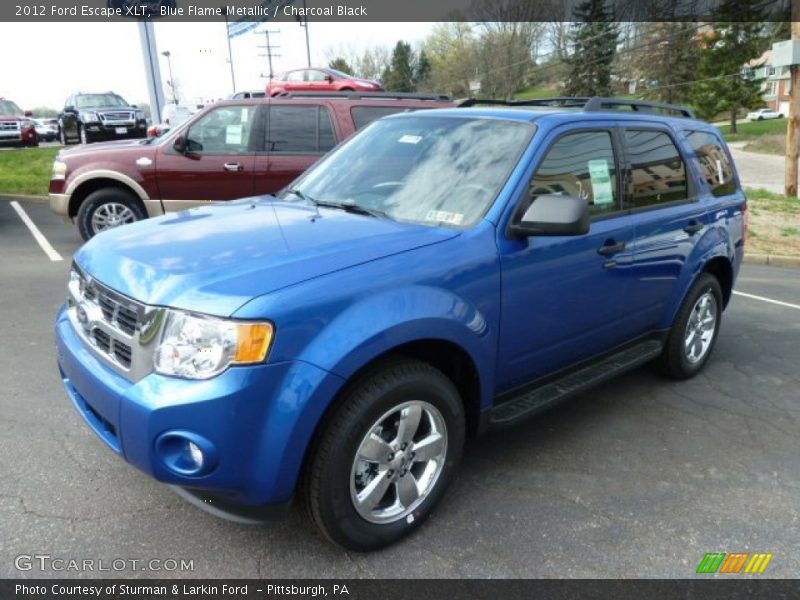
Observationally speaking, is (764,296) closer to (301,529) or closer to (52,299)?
(301,529)

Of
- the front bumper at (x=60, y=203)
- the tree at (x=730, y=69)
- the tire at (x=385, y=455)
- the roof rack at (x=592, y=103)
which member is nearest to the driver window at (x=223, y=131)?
the front bumper at (x=60, y=203)

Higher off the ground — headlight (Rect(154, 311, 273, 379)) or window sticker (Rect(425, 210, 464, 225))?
window sticker (Rect(425, 210, 464, 225))

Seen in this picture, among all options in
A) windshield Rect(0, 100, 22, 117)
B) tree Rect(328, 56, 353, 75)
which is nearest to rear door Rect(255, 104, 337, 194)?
windshield Rect(0, 100, 22, 117)

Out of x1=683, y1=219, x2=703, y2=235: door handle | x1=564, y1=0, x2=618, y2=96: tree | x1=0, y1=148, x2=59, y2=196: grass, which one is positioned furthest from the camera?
x1=564, y1=0, x2=618, y2=96: tree

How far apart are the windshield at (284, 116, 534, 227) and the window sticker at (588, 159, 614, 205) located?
487mm

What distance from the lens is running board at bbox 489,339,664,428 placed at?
3.08 m

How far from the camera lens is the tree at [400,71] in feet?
245

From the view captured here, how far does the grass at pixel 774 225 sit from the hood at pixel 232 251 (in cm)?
900

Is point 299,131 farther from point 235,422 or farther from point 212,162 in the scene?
point 235,422

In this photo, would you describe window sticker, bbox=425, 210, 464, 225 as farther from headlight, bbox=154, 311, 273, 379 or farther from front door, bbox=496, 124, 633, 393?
headlight, bbox=154, 311, 273, 379

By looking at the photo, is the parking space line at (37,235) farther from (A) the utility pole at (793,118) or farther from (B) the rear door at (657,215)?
(A) the utility pole at (793,118)

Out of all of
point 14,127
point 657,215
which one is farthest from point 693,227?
point 14,127

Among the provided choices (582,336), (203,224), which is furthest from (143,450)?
(582,336)

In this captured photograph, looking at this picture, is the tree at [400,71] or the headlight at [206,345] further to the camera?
the tree at [400,71]
